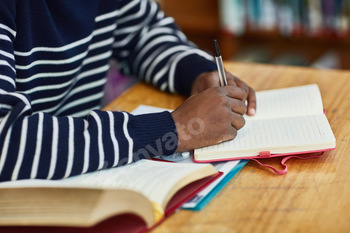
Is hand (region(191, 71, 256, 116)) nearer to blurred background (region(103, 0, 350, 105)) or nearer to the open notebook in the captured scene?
the open notebook

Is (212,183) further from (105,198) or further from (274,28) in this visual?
(274,28)

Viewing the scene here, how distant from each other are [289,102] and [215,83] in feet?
0.52

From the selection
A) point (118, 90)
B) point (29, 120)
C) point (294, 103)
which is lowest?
point (118, 90)

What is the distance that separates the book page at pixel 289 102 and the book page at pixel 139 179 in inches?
9.2

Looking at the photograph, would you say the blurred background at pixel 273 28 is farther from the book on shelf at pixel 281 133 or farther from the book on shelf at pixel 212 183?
the book on shelf at pixel 212 183

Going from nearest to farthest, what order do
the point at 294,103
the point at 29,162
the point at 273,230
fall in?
the point at 273,230 < the point at 29,162 < the point at 294,103

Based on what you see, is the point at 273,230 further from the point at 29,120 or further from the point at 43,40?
the point at 43,40

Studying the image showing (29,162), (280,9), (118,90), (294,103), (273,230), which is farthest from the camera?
(280,9)

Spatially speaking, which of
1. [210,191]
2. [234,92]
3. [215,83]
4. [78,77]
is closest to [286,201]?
[210,191]

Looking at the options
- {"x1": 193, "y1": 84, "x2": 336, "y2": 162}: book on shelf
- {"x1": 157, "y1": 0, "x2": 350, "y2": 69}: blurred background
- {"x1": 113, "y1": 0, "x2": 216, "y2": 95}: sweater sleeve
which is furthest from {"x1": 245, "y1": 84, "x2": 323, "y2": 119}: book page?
{"x1": 157, "y1": 0, "x2": 350, "y2": 69}: blurred background

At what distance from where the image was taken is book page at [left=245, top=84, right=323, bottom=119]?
3.00 feet

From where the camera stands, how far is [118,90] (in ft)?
5.95

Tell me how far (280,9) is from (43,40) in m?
1.47

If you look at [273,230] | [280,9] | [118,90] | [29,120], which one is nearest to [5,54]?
[29,120]
